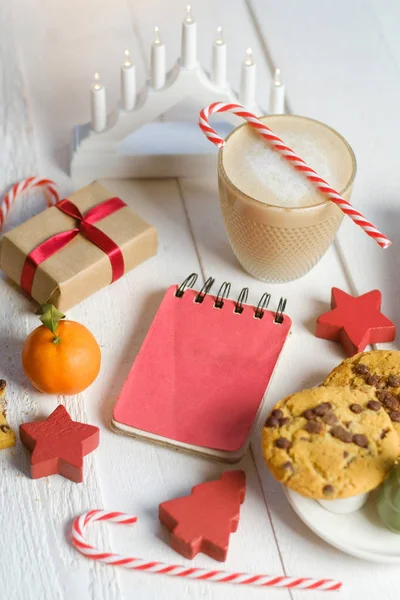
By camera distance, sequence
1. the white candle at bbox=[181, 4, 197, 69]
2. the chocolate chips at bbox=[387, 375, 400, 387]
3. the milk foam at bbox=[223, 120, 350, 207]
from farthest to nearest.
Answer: the white candle at bbox=[181, 4, 197, 69] < the milk foam at bbox=[223, 120, 350, 207] < the chocolate chips at bbox=[387, 375, 400, 387]

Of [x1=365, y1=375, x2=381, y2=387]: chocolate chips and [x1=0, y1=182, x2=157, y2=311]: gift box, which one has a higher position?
[x1=0, y1=182, x2=157, y2=311]: gift box

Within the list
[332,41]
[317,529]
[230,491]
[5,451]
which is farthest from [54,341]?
[332,41]

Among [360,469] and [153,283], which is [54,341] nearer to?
[153,283]

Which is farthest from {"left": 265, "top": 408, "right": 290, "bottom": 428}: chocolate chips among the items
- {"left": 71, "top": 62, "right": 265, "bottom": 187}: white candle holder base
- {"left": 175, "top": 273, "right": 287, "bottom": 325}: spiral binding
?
{"left": 71, "top": 62, "right": 265, "bottom": 187}: white candle holder base

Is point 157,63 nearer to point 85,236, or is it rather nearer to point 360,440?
point 85,236

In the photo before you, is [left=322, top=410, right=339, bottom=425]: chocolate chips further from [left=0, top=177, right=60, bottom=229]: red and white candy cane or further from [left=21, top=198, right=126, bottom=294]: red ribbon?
[left=0, top=177, right=60, bottom=229]: red and white candy cane

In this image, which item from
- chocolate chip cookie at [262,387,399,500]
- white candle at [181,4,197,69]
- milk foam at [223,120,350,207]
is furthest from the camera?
white candle at [181,4,197,69]
